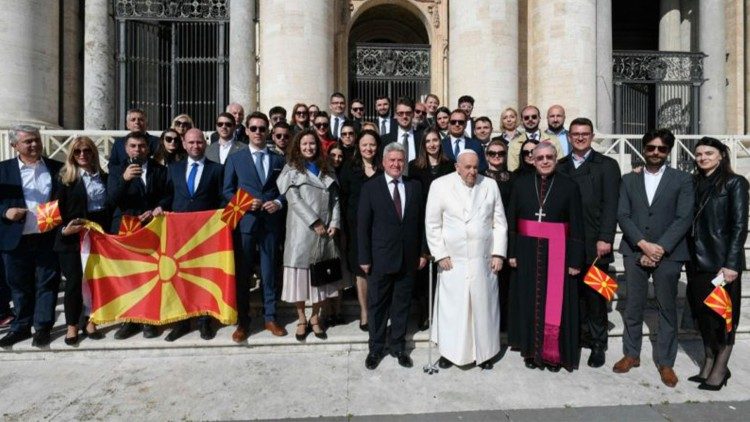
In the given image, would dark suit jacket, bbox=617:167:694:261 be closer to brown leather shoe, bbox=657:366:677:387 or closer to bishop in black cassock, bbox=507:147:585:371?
bishop in black cassock, bbox=507:147:585:371

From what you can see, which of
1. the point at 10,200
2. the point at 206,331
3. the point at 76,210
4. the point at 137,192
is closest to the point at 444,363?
the point at 206,331

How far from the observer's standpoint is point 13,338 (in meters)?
4.95

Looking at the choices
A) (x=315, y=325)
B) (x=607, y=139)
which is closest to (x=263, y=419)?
(x=315, y=325)

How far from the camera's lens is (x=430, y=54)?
41.3 feet

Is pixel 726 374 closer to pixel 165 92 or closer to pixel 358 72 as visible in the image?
pixel 358 72

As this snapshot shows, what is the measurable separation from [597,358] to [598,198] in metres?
1.49

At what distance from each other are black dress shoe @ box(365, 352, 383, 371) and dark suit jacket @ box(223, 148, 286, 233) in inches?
63.1

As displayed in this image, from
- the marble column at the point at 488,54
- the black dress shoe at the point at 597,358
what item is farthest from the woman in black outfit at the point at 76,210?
the marble column at the point at 488,54

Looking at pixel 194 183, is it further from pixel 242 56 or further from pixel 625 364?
pixel 242 56

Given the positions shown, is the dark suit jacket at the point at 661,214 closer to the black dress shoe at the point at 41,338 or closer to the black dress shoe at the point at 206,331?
the black dress shoe at the point at 206,331

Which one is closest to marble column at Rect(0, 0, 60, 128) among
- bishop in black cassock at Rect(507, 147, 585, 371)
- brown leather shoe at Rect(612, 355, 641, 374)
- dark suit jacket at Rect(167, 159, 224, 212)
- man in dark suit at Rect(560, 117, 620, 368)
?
dark suit jacket at Rect(167, 159, 224, 212)

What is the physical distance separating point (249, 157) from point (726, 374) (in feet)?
15.7

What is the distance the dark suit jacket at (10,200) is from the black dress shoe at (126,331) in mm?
1190

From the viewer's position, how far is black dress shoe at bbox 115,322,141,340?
508 centimetres
